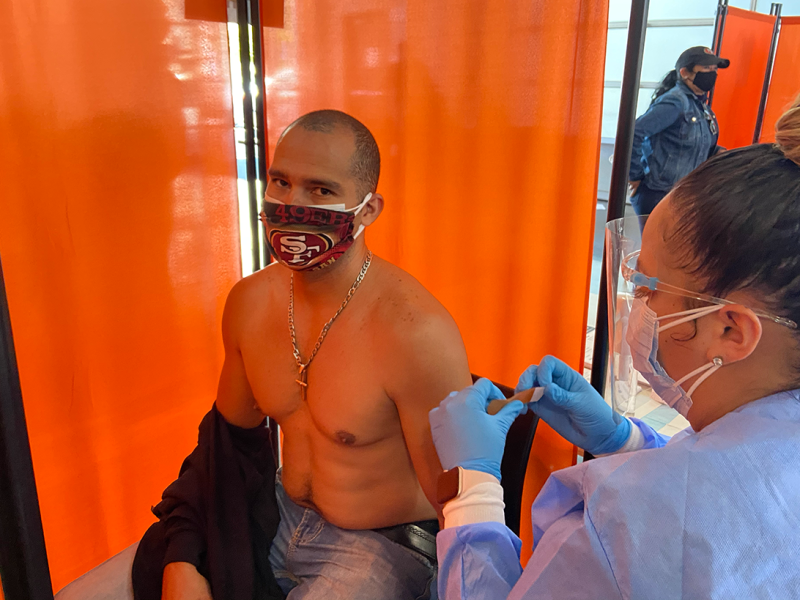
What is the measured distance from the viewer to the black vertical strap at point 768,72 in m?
3.91

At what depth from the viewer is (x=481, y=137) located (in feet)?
6.26

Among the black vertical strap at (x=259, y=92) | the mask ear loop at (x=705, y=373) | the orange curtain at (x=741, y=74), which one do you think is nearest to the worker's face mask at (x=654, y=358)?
the mask ear loop at (x=705, y=373)

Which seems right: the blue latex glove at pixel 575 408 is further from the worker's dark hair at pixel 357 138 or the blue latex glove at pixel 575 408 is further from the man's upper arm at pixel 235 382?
the man's upper arm at pixel 235 382

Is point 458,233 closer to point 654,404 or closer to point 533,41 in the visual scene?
point 533,41

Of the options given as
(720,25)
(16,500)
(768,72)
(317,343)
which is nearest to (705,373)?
(317,343)

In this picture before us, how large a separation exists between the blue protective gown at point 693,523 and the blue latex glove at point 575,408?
15.8 inches

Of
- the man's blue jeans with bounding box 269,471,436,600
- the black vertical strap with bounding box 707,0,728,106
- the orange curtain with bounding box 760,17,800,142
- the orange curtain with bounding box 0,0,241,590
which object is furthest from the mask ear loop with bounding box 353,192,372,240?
the orange curtain with bounding box 760,17,800,142

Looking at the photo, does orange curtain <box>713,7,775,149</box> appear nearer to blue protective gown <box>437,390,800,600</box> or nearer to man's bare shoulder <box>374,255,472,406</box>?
man's bare shoulder <box>374,255,472,406</box>

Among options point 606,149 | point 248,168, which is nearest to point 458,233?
point 248,168

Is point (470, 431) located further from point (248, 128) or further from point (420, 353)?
point (248, 128)

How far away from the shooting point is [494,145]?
6.16ft

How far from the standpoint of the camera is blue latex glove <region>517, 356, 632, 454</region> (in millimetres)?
1293

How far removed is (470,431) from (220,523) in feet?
2.49

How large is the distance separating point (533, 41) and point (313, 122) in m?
0.72
